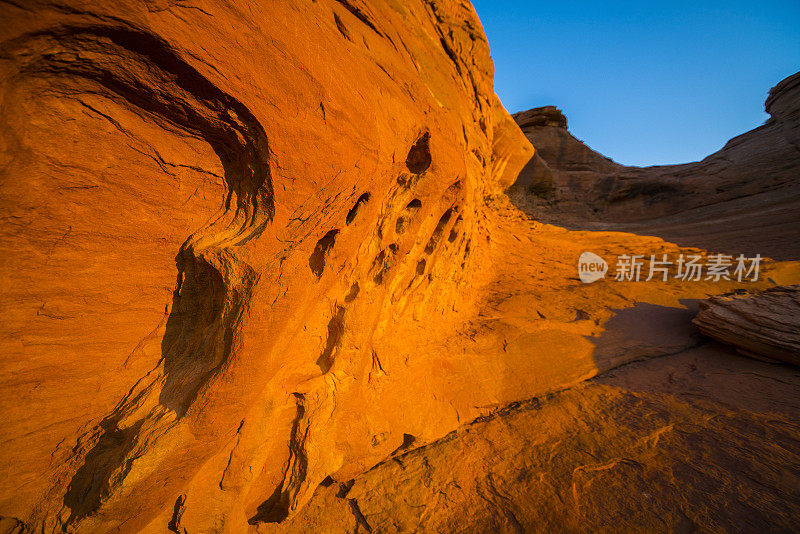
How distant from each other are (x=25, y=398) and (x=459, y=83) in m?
5.33

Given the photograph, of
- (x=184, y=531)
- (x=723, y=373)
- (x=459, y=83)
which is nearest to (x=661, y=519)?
(x=723, y=373)

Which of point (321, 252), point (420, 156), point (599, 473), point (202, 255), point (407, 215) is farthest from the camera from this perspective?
point (407, 215)

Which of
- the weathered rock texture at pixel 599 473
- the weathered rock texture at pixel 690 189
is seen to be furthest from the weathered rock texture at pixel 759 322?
the weathered rock texture at pixel 690 189

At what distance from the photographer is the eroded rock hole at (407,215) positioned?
3.14 meters

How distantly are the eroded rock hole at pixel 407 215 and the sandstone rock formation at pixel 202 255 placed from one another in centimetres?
14

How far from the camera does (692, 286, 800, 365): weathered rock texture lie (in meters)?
3.96

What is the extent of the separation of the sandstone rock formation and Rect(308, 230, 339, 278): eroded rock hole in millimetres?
20

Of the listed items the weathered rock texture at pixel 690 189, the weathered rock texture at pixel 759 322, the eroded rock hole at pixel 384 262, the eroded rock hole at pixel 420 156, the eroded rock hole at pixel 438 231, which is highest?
the weathered rock texture at pixel 690 189

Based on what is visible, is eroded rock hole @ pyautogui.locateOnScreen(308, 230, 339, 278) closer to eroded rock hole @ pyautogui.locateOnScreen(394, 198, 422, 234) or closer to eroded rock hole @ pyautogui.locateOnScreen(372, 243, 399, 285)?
eroded rock hole @ pyautogui.locateOnScreen(372, 243, 399, 285)

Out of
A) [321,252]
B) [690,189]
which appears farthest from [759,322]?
[690,189]

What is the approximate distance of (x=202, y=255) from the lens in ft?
6.30

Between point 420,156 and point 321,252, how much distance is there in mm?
1533

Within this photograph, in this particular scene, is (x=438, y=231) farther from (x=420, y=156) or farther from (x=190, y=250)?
(x=190, y=250)

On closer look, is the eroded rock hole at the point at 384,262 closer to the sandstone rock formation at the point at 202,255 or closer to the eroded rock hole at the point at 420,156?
the sandstone rock formation at the point at 202,255
